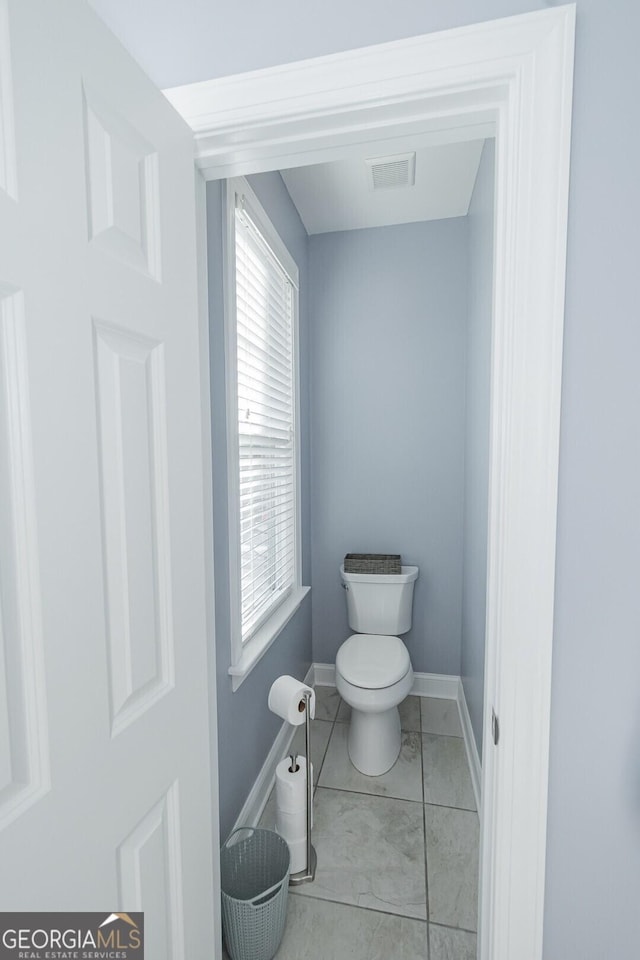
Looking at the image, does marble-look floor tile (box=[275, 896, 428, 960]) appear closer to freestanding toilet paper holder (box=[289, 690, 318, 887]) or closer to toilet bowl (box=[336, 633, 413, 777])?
freestanding toilet paper holder (box=[289, 690, 318, 887])

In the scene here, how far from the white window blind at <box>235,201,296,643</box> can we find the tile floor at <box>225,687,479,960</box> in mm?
794

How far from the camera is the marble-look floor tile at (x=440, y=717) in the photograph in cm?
233

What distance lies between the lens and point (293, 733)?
221cm

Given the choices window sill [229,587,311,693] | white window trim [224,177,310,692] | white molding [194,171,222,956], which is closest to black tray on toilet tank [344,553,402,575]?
window sill [229,587,311,693]

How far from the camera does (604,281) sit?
Answer: 73 cm

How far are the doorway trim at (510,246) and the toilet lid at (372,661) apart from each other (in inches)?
41.6

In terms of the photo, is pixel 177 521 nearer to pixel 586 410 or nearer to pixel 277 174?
pixel 586 410

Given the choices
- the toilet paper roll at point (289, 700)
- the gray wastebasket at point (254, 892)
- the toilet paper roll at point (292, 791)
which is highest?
the toilet paper roll at point (289, 700)

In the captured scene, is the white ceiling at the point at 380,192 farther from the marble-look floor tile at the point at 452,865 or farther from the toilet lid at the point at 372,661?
the marble-look floor tile at the point at 452,865

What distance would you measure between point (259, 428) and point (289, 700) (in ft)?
3.25

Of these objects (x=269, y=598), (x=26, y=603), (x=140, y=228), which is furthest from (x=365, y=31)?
(x=269, y=598)

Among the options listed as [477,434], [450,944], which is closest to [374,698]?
[450,944]

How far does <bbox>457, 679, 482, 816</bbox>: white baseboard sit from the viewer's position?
181 cm

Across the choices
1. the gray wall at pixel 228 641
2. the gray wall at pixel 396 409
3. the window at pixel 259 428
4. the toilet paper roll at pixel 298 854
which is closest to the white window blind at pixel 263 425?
the window at pixel 259 428
